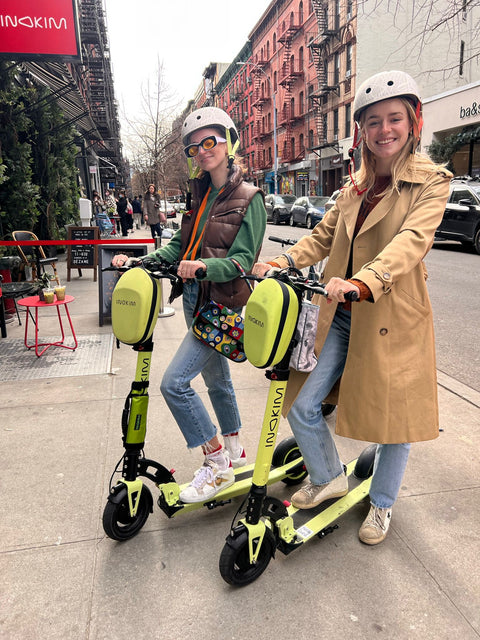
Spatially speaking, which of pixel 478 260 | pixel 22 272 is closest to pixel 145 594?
pixel 22 272

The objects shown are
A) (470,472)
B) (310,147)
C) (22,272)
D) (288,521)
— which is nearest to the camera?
(288,521)

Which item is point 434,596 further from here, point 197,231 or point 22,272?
point 22,272

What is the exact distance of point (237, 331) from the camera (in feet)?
8.11

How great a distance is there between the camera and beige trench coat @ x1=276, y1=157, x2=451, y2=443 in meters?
2.06

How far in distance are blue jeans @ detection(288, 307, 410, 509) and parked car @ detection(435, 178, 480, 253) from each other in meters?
11.8

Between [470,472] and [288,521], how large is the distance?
150 centimetres

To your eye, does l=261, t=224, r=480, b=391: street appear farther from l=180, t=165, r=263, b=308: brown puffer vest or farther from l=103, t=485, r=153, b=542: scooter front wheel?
l=103, t=485, r=153, b=542: scooter front wheel

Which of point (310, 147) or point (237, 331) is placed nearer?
point (237, 331)

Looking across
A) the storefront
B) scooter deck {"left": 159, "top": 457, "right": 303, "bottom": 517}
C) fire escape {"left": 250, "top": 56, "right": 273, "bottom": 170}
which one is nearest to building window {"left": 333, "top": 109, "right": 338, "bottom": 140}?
the storefront

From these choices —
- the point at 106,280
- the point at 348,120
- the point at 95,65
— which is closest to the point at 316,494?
the point at 106,280

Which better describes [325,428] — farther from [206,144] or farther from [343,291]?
[206,144]

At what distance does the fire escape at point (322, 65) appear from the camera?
111 ft

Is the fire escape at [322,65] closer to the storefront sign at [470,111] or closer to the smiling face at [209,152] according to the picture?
the storefront sign at [470,111]

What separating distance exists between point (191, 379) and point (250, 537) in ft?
2.64
